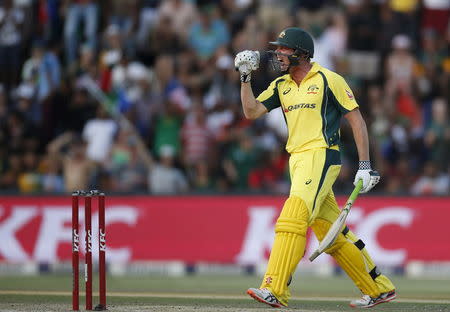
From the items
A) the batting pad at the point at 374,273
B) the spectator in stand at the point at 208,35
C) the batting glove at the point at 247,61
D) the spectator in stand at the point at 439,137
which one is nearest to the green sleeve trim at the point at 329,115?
the batting glove at the point at 247,61

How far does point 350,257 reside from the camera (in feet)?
29.2

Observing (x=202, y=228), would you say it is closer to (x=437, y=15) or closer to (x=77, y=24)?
(x=77, y=24)

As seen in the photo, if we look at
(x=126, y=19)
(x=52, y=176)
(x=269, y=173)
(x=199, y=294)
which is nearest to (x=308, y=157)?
(x=199, y=294)

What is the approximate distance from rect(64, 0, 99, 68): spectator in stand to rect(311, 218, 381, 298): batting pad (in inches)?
344

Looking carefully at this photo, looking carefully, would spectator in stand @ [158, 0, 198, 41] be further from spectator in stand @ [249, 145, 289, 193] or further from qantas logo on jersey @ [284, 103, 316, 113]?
qantas logo on jersey @ [284, 103, 316, 113]

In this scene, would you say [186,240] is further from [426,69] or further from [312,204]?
[312,204]

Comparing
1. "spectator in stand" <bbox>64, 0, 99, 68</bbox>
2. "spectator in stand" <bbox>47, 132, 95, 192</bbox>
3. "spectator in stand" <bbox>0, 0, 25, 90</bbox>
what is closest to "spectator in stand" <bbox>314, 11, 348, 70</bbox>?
"spectator in stand" <bbox>64, 0, 99, 68</bbox>

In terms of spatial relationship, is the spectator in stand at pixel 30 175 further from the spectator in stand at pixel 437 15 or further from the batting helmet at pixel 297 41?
the batting helmet at pixel 297 41

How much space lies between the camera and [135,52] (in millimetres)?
16688

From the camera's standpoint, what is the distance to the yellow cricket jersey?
8.61 metres

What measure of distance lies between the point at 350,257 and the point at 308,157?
0.91 meters

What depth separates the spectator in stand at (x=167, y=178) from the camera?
49.5 ft

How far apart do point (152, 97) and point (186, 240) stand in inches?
99.9

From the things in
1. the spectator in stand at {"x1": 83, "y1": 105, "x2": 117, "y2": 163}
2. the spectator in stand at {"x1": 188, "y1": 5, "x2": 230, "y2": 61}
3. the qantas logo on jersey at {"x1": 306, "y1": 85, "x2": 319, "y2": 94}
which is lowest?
the qantas logo on jersey at {"x1": 306, "y1": 85, "x2": 319, "y2": 94}
